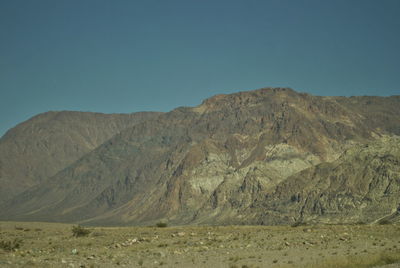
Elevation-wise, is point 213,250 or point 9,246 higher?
point 9,246

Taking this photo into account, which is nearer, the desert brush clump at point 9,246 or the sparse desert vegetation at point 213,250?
the sparse desert vegetation at point 213,250

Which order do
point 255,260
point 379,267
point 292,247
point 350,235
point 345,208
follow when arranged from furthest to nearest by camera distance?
point 345,208 → point 350,235 → point 292,247 → point 255,260 → point 379,267

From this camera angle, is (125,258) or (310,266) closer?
(310,266)

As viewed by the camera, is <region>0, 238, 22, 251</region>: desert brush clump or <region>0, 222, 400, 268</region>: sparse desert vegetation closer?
<region>0, 222, 400, 268</region>: sparse desert vegetation

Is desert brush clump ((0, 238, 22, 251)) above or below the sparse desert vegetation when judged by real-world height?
above

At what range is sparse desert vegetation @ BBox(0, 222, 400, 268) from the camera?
1210 inches

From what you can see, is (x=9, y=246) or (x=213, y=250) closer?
(x=213, y=250)

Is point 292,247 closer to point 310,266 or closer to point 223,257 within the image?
point 223,257

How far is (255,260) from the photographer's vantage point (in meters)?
32.1

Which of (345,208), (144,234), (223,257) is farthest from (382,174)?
(223,257)

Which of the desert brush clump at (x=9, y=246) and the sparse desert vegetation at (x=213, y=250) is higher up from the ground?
the desert brush clump at (x=9, y=246)

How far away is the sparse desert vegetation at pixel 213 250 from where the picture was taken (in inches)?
1210

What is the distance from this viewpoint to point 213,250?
37219mm

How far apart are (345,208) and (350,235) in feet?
503
